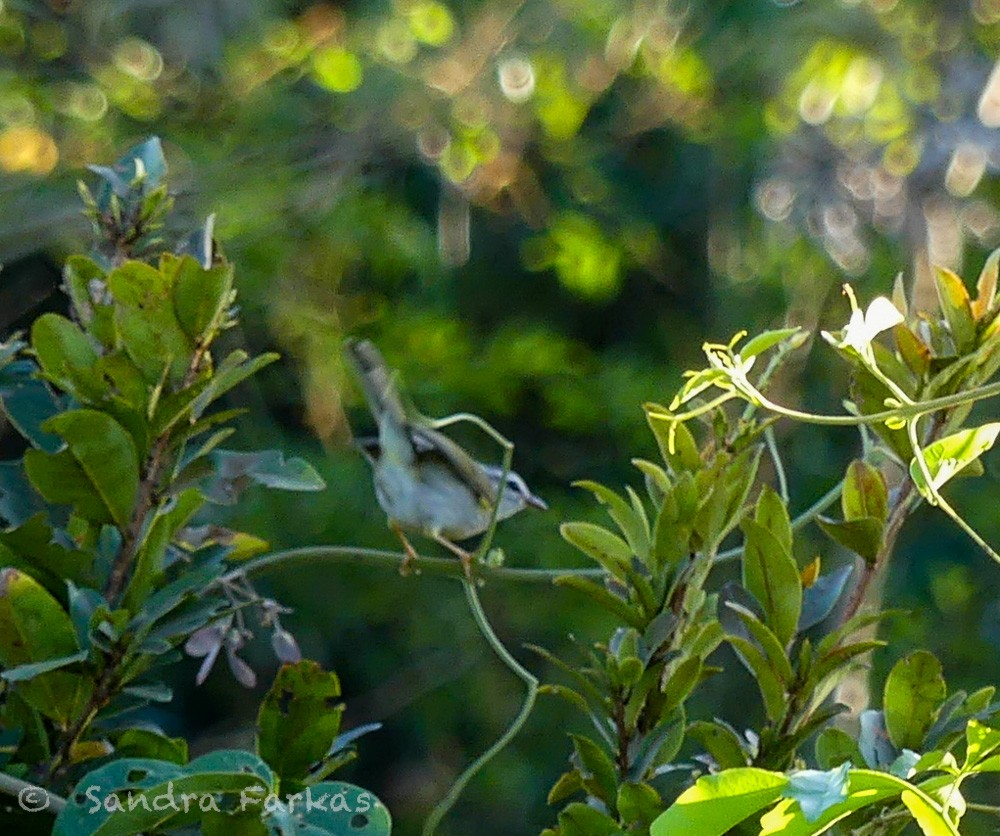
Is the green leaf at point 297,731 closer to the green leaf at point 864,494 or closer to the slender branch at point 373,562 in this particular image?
the slender branch at point 373,562

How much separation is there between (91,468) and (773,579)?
0.31 meters

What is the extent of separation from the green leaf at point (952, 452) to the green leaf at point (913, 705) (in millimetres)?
102

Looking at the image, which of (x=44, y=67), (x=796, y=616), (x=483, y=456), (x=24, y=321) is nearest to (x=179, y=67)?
(x=44, y=67)

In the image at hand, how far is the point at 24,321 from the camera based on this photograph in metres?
3.17

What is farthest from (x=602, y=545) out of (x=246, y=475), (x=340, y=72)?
(x=340, y=72)

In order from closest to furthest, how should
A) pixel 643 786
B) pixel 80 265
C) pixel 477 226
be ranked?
pixel 643 786 < pixel 80 265 < pixel 477 226

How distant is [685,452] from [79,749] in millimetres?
312

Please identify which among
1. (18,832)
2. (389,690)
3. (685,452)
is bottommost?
(389,690)

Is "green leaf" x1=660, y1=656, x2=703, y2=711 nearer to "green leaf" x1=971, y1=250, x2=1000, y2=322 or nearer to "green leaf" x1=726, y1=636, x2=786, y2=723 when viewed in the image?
"green leaf" x1=726, y1=636, x2=786, y2=723

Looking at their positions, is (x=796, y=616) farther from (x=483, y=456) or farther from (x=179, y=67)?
(x=179, y=67)

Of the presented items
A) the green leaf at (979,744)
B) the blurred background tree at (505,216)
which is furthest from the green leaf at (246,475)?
the blurred background tree at (505,216)

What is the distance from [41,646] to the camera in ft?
2.31

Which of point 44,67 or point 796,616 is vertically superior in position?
point 796,616

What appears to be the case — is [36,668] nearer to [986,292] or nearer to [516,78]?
[986,292]
